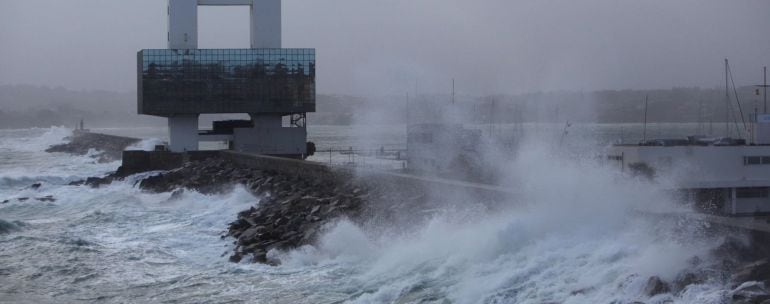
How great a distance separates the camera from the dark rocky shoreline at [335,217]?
10531mm

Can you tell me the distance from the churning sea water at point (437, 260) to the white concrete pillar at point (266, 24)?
2711cm

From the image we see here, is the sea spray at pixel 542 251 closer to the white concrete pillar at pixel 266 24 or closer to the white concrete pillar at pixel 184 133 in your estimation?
the white concrete pillar at pixel 266 24

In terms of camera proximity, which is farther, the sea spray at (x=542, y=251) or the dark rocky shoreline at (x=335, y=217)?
the sea spray at (x=542, y=251)

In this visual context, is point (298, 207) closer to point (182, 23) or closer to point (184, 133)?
point (184, 133)

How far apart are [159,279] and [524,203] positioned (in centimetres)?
767

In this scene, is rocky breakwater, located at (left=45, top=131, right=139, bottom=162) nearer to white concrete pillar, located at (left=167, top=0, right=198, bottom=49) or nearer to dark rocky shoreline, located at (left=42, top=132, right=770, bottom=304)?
white concrete pillar, located at (left=167, top=0, right=198, bottom=49)

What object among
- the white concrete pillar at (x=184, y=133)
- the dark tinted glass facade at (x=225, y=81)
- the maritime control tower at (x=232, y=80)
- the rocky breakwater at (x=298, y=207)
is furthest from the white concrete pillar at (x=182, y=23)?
the rocky breakwater at (x=298, y=207)

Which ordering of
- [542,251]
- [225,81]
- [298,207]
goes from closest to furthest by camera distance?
[542,251] < [298,207] < [225,81]

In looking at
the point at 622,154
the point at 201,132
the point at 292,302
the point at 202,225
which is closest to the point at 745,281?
the point at 292,302

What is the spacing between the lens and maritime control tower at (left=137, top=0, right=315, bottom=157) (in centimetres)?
5184

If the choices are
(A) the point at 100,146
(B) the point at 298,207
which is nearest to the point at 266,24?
(B) the point at 298,207

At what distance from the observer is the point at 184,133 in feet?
175

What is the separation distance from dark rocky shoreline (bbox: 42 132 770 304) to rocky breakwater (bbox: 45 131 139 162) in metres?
41.3

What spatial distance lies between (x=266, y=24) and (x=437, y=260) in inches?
1534
